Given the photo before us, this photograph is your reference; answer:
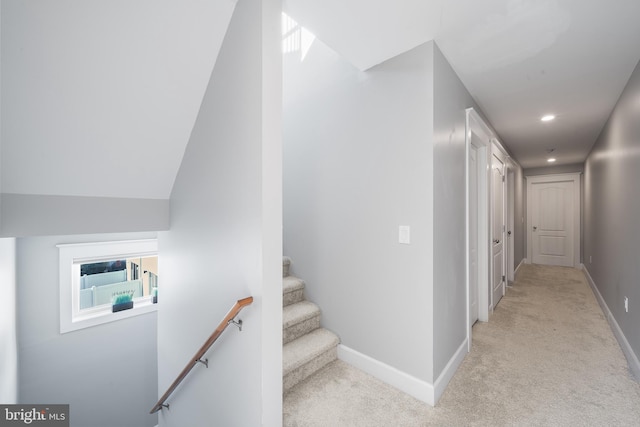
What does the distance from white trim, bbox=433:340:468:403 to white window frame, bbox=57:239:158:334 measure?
3.67 m

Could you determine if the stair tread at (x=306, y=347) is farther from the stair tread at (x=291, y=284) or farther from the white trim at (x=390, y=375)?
the stair tread at (x=291, y=284)

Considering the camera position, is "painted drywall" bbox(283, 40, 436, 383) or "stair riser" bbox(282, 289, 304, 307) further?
"stair riser" bbox(282, 289, 304, 307)

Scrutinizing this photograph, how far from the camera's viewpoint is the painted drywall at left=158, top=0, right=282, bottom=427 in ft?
4.50

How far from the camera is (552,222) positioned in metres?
6.44

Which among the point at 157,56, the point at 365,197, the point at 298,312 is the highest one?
the point at 157,56

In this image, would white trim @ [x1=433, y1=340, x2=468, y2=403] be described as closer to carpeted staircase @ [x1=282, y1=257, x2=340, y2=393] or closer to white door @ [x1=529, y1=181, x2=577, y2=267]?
carpeted staircase @ [x1=282, y1=257, x2=340, y2=393]

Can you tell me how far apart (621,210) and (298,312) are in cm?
330

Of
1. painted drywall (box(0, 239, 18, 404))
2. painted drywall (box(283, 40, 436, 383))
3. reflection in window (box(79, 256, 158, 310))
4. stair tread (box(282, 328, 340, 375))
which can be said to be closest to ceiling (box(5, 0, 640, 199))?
painted drywall (box(283, 40, 436, 383))

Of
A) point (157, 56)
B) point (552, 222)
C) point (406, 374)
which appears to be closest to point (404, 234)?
point (406, 374)

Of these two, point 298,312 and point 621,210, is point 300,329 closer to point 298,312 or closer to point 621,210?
point 298,312

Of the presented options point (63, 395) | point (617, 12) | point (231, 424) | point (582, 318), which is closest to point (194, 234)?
point (231, 424)

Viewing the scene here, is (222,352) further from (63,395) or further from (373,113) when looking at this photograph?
(63,395)

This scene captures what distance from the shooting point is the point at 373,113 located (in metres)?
2.13

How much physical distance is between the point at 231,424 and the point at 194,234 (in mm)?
1242
